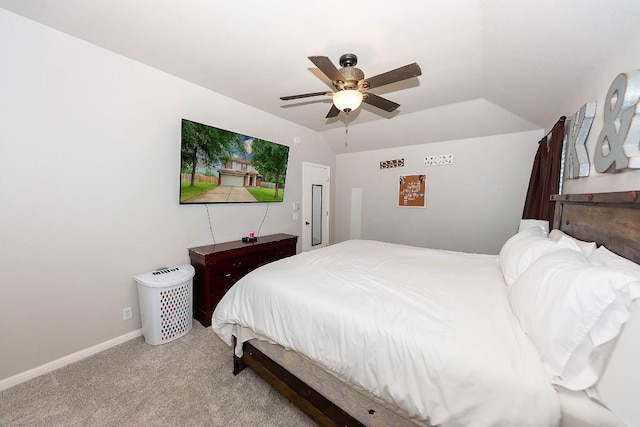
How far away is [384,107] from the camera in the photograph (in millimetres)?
2215

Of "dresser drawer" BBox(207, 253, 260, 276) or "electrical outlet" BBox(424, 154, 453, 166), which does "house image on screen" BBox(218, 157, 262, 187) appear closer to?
"dresser drawer" BBox(207, 253, 260, 276)

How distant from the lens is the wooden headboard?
43.7 inches

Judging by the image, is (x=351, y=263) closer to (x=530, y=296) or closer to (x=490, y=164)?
(x=530, y=296)

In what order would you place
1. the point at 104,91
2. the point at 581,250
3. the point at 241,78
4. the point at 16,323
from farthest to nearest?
the point at 241,78, the point at 104,91, the point at 16,323, the point at 581,250

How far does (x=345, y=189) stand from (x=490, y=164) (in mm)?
2443

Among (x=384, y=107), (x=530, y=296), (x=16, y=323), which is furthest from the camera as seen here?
(x=384, y=107)

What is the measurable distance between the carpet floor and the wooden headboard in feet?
6.45

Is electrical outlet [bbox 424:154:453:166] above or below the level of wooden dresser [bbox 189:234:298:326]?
above

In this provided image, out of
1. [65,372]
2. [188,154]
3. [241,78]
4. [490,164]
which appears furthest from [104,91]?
[490,164]

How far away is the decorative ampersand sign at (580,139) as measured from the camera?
67.0 inches

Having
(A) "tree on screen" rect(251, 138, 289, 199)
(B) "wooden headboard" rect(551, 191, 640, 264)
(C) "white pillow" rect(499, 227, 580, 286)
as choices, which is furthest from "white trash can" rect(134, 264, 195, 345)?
(B) "wooden headboard" rect(551, 191, 640, 264)

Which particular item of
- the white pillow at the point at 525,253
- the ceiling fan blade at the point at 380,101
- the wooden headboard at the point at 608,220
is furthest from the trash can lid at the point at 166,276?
the wooden headboard at the point at 608,220

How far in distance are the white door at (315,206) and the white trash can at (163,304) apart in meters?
2.27

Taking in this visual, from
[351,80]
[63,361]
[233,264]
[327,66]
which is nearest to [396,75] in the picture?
[351,80]
